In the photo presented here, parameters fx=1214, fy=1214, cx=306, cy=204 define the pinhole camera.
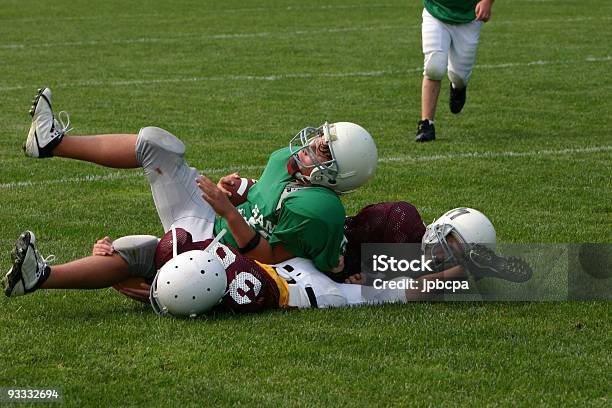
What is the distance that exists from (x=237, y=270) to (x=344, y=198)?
249 cm

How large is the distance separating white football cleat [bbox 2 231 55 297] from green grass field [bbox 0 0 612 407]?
0.14 m

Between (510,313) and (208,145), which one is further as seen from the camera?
(208,145)

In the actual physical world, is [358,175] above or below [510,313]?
A: above

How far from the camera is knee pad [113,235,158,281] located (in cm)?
528

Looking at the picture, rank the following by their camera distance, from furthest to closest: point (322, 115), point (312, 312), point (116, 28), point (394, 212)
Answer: point (116, 28) → point (322, 115) → point (394, 212) → point (312, 312)

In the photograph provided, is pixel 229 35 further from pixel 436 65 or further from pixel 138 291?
pixel 138 291

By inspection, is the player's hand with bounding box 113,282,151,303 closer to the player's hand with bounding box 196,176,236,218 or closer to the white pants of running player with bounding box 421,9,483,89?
the player's hand with bounding box 196,176,236,218

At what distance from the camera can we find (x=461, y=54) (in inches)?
394

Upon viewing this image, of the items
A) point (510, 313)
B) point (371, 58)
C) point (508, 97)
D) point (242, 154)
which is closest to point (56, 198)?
point (242, 154)

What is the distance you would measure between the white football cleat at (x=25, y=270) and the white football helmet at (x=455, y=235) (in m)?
1.71

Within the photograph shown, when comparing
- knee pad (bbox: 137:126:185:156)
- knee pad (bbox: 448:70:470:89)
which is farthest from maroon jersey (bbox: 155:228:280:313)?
knee pad (bbox: 448:70:470:89)

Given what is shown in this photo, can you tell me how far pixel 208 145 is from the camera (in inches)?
368

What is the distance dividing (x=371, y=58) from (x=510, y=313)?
947 centimetres

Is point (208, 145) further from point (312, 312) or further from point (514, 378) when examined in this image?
point (514, 378)
